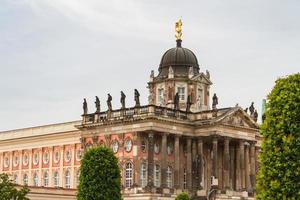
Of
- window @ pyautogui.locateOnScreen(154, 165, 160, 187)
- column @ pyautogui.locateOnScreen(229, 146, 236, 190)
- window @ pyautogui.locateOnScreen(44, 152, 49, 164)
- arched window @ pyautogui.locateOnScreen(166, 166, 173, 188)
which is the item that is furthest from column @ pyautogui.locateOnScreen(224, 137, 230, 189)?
window @ pyautogui.locateOnScreen(44, 152, 49, 164)

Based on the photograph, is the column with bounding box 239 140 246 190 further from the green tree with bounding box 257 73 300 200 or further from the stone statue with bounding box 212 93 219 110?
the green tree with bounding box 257 73 300 200

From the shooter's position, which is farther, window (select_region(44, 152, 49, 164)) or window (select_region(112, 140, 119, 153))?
window (select_region(44, 152, 49, 164))

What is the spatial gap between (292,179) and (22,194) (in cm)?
2121

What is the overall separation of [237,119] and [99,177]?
3646 cm

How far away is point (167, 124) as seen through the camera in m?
72.9

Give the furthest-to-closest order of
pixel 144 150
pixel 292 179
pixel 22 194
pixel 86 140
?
pixel 86 140
pixel 144 150
pixel 22 194
pixel 292 179

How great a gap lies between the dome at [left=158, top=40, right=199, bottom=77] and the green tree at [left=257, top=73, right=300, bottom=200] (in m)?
56.9

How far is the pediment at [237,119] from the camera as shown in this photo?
246 ft

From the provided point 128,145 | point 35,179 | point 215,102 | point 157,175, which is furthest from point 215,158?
point 35,179

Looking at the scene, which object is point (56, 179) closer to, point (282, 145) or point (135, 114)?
point (135, 114)

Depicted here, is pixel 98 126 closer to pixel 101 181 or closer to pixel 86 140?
pixel 86 140

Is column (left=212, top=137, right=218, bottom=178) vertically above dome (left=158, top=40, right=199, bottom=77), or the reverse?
dome (left=158, top=40, right=199, bottom=77)

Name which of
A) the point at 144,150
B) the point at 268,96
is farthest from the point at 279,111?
the point at 144,150

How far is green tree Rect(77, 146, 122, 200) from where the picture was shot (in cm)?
4253
